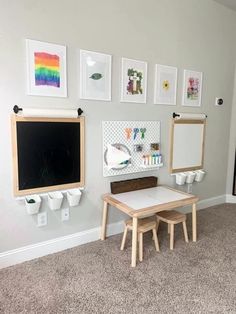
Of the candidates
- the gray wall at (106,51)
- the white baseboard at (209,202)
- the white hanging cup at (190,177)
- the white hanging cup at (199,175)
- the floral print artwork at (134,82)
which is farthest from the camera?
the white baseboard at (209,202)

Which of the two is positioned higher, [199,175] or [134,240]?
[199,175]

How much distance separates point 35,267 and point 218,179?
2796 millimetres

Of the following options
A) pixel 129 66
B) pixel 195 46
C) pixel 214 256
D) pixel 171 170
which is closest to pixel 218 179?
pixel 171 170

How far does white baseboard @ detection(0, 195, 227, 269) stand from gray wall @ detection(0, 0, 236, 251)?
0.18ft

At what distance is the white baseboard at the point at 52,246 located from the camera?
88.9 inches

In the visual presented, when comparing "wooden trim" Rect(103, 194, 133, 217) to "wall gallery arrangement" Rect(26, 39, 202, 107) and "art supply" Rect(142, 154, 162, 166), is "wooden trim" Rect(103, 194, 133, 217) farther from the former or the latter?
"wall gallery arrangement" Rect(26, 39, 202, 107)

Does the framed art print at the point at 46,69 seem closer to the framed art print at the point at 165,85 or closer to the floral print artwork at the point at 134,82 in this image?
the floral print artwork at the point at 134,82

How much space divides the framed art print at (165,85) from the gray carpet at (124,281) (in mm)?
1579

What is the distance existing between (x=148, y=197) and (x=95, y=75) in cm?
130

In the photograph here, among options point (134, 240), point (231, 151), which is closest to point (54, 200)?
point (134, 240)

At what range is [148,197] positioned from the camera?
2635mm

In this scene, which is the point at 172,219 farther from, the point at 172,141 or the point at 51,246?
the point at 51,246

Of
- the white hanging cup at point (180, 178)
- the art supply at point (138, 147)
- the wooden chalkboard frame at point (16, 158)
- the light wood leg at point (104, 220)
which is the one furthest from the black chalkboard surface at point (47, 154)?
the white hanging cup at point (180, 178)

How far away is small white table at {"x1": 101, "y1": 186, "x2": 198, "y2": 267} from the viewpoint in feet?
7.37
